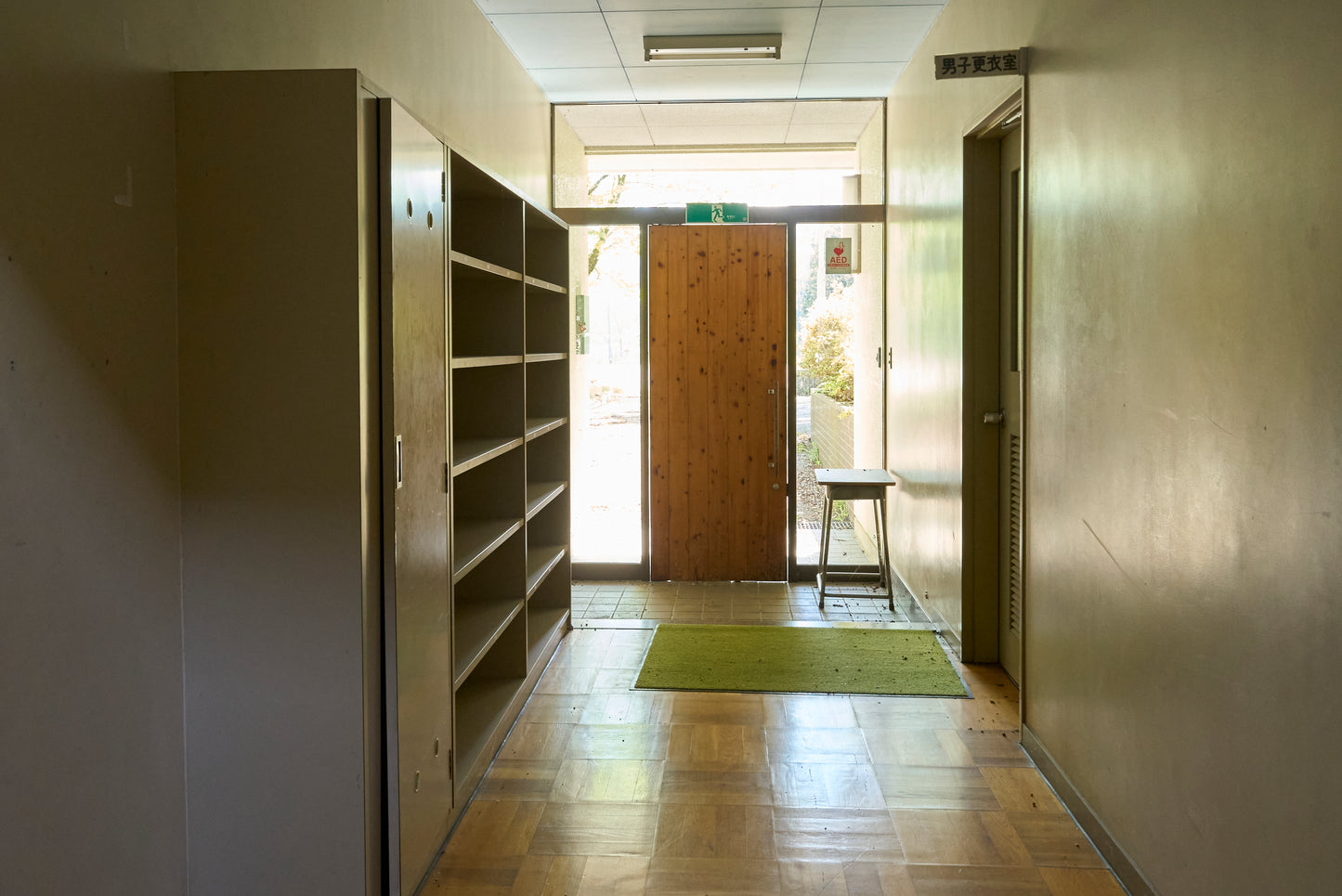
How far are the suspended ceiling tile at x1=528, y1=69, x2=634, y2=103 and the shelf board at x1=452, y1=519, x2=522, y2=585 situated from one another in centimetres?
290

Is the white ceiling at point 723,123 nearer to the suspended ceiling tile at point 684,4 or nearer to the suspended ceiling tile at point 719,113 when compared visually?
the suspended ceiling tile at point 719,113

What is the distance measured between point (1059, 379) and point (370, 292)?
6.98ft

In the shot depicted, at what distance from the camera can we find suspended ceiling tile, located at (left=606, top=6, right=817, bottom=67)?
4867 mm

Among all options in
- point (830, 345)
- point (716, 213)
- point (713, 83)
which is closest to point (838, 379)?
point (830, 345)

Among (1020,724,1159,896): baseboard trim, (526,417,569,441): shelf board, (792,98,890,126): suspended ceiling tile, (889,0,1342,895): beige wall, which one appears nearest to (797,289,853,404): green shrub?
(792,98,890,126): suspended ceiling tile

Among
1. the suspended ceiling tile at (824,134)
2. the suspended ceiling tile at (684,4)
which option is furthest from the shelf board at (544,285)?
the suspended ceiling tile at (824,134)

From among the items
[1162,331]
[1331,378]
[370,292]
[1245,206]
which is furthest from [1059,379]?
[370,292]

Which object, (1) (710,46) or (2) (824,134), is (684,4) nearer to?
(1) (710,46)

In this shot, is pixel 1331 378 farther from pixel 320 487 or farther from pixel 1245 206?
pixel 320 487

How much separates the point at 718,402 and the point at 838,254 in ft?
4.01

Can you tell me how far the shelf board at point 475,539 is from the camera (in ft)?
10.8

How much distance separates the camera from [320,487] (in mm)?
2332

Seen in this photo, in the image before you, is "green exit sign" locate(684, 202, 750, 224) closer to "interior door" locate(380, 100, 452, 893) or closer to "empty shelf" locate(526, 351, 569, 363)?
"empty shelf" locate(526, 351, 569, 363)

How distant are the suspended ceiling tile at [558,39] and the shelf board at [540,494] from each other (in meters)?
2.17
